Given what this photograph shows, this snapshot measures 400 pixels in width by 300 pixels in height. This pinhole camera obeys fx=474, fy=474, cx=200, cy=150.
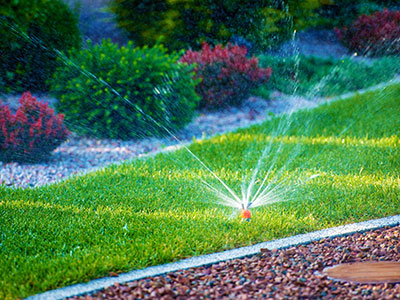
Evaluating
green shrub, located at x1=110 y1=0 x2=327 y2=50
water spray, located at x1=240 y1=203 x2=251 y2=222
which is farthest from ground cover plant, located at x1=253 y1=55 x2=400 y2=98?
water spray, located at x1=240 y1=203 x2=251 y2=222

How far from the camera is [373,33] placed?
1284cm

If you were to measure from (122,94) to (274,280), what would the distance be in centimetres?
447

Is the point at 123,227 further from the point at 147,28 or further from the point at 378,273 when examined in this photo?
the point at 147,28

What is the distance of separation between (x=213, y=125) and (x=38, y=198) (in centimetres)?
381

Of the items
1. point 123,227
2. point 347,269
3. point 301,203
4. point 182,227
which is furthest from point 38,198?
point 347,269

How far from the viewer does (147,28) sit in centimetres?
1126

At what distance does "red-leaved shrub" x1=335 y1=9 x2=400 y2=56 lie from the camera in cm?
1273

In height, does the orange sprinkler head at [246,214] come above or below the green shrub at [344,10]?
below

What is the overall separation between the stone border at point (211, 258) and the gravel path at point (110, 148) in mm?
2354

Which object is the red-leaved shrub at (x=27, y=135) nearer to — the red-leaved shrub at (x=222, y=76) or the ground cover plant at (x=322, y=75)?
the red-leaved shrub at (x=222, y=76)

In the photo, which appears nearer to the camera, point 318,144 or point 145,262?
point 145,262

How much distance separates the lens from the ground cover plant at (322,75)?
1016cm

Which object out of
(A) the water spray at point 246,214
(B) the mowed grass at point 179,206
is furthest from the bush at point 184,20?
(A) the water spray at point 246,214

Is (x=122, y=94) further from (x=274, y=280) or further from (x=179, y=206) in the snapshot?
(x=274, y=280)
